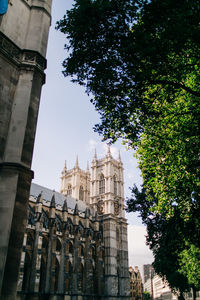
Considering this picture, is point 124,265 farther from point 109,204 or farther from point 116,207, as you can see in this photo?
point 109,204

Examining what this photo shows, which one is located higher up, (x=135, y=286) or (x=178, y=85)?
(x=178, y=85)

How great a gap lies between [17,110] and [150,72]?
5.87 metres

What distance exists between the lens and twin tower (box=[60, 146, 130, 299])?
52688 millimetres

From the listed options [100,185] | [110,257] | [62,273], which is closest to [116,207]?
[100,185]

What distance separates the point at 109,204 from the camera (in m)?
58.9

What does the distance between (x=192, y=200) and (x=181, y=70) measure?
304 inches

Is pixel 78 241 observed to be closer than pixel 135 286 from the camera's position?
Yes

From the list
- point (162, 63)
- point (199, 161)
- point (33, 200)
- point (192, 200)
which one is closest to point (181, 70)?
point (162, 63)

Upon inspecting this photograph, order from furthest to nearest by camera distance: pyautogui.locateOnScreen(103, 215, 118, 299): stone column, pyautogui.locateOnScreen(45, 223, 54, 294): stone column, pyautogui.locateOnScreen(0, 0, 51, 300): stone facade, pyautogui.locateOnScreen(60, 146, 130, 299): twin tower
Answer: pyautogui.locateOnScreen(60, 146, 130, 299): twin tower < pyautogui.locateOnScreen(103, 215, 118, 299): stone column < pyautogui.locateOnScreen(45, 223, 54, 294): stone column < pyautogui.locateOnScreen(0, 0, 51, 300): stone facade

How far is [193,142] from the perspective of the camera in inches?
513

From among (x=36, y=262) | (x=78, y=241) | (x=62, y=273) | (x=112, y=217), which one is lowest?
(x=62, y=273)

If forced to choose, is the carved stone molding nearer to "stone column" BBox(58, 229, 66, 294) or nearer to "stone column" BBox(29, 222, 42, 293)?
"stone column" BBox(29, 222, 42, 293)

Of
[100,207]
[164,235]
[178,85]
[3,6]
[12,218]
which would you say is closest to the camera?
[12,218]

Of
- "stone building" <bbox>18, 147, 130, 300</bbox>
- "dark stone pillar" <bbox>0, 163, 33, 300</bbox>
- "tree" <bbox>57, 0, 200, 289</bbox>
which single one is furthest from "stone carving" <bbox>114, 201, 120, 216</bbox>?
"dark stone pillar" <bbox>0, 163, 33, 300</bbox>
